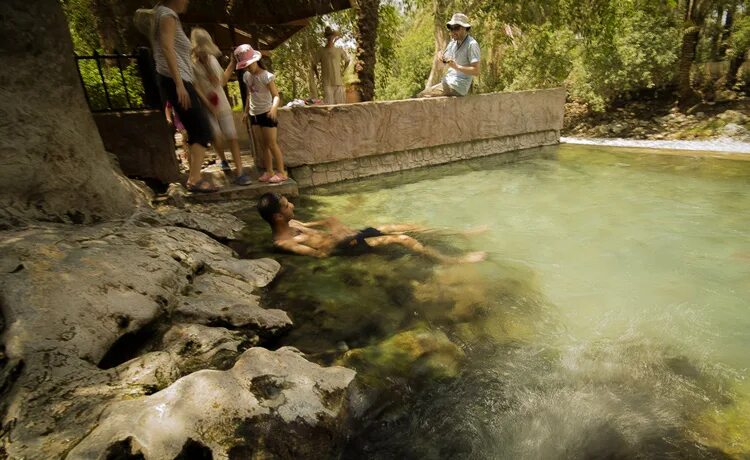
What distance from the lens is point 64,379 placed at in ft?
5.41

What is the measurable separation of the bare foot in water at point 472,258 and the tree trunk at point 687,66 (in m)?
11.9

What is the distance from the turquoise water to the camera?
5.98ft

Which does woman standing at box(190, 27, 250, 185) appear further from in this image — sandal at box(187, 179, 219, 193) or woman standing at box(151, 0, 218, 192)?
sandal at box(187, 179, 219, 193)

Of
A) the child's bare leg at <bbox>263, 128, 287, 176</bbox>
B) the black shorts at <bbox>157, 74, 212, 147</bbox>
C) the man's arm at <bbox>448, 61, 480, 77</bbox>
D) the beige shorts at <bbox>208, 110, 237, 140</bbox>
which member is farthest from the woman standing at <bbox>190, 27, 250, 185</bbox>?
the man's arm at <bbox>448, 61, 480, 77</bbox>

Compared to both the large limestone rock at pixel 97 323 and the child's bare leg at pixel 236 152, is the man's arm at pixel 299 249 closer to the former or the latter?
the large limestone rock at pixel 97 323

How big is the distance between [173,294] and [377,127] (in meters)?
4.96

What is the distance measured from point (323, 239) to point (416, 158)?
4.07 meters

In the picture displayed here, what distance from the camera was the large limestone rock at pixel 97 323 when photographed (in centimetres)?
151

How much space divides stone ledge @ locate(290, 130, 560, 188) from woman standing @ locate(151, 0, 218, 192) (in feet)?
6.26

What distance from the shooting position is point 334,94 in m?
9.15

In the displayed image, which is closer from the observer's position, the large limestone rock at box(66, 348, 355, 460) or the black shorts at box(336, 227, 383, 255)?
Result: the large limestone rock at box(66, 348, 355, 460)

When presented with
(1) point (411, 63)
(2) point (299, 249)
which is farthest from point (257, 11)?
(1) point (411, 63)

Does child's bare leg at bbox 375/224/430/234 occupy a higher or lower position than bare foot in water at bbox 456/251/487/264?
higher

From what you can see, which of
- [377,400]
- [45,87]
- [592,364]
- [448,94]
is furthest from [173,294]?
[448,94]
